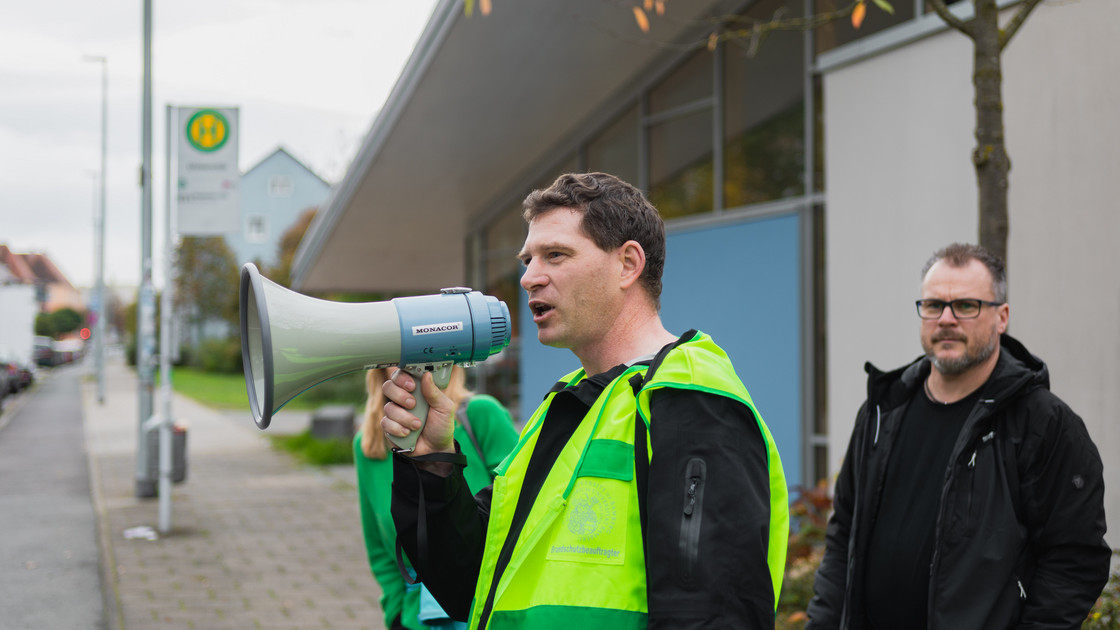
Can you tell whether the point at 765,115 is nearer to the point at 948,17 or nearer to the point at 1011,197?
the point at 1011,197

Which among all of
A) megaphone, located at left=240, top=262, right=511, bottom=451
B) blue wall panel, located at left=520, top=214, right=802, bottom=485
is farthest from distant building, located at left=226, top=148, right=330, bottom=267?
megaphone, located at left=240, top=262, right=511, bottom=451

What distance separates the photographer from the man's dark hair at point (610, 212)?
6.50ft

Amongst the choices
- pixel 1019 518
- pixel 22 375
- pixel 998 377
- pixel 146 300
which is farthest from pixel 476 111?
pixel 22 375

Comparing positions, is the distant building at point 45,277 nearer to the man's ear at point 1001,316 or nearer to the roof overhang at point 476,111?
the roof overhang at point 476,111

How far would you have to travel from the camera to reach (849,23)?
7.46 meters

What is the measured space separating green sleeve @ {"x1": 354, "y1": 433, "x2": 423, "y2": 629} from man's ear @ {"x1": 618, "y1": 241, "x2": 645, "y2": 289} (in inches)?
68.8

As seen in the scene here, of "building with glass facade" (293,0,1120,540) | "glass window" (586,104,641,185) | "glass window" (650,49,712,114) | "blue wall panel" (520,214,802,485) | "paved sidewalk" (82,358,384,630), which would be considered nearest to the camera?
"building with glass facade" (293,0,1120,540)

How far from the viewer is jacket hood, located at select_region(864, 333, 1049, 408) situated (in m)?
2.88

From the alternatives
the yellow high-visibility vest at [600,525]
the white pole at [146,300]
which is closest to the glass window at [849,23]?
the yellow high-visibility vest at [600,525]

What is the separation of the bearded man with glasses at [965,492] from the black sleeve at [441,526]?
141 centimetres

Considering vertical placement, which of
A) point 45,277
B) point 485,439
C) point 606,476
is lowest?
point 485,439

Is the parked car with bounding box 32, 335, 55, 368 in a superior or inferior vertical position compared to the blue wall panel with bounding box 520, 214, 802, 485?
inferior

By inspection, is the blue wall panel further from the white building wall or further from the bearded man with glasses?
the bearded man with glasses

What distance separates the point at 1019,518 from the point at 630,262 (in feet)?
4.93
